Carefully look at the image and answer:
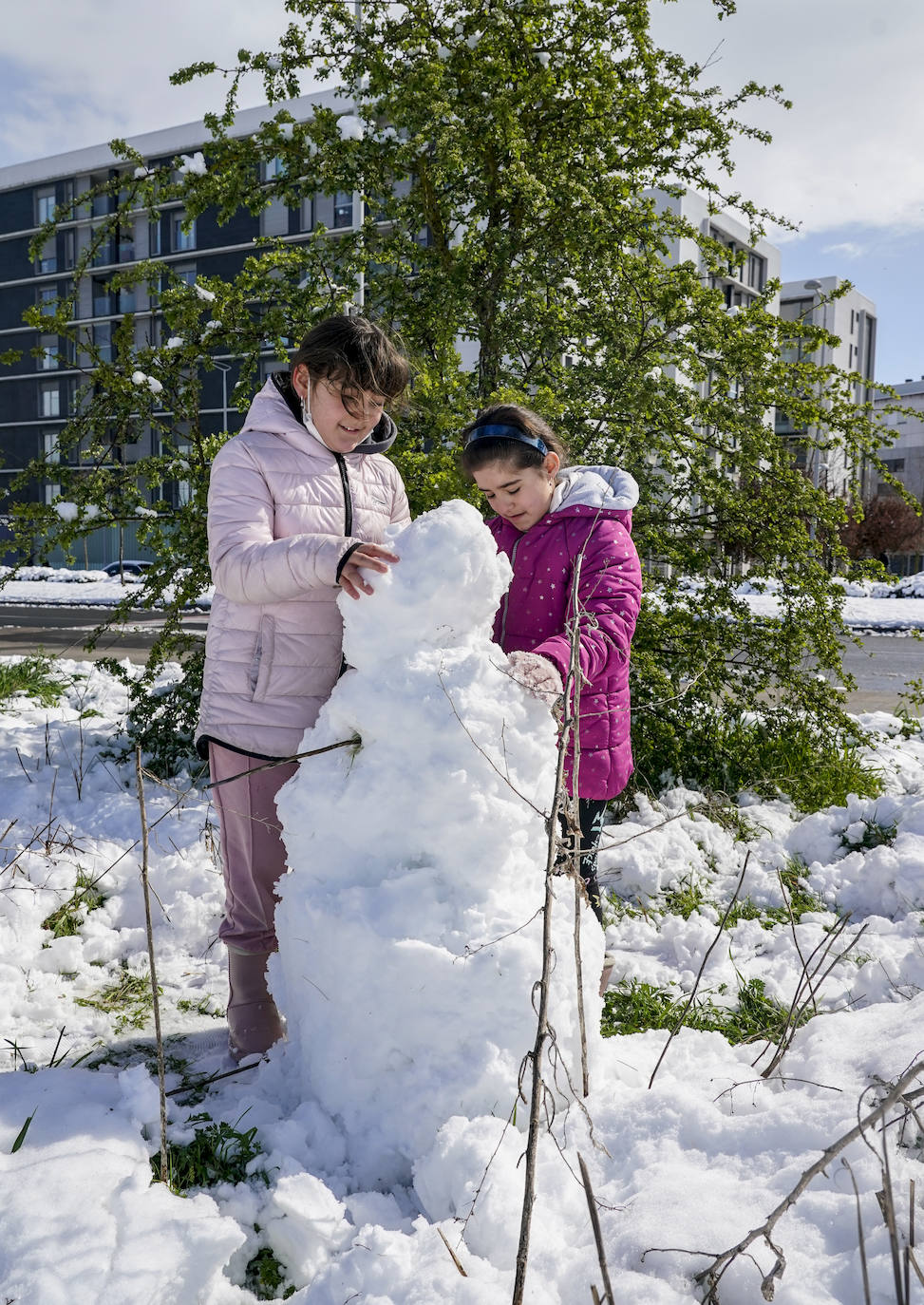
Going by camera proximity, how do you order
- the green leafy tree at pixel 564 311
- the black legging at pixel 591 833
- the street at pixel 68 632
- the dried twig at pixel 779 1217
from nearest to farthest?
1. the dried twig at pixel 779 1217
2. the black legging at pixel 591 833
3. the green leafy tree at pixel 564 311
4. the street at pixel 68 632

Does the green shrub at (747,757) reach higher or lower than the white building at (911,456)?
lower

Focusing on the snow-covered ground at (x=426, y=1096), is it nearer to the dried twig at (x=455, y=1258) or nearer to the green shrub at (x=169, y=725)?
the dried twig at (x=455, y=1258)

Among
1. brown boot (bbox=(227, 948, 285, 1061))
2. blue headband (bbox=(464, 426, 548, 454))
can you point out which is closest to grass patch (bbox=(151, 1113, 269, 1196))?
brown boot (bbox=(227, 948, 285, 1061))

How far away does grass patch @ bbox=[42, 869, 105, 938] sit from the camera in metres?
3.19

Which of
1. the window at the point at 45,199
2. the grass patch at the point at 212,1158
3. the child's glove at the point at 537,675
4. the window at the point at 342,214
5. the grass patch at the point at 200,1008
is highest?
the window at the point at 45,199

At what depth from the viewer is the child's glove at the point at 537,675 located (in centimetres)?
212

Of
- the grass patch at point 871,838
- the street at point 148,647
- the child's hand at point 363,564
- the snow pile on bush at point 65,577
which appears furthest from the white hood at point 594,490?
the snow pile on bush at point 65,577

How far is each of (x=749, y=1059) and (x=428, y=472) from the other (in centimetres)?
270

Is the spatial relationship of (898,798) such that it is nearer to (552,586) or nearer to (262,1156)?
(552,586)

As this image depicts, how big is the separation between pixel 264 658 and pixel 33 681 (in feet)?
15.7

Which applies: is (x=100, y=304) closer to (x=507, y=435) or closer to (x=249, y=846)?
(x=507, y=435)

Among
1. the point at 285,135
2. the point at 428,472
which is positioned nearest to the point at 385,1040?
the point at 428,472

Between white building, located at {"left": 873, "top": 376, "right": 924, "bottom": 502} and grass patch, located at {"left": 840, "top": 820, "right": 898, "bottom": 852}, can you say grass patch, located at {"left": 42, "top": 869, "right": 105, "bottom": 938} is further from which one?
white building, located at {"left": 873, "top": 376, "right": 924, "bottom": 502}

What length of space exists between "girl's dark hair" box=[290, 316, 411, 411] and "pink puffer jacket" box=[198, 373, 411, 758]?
0.56ft
